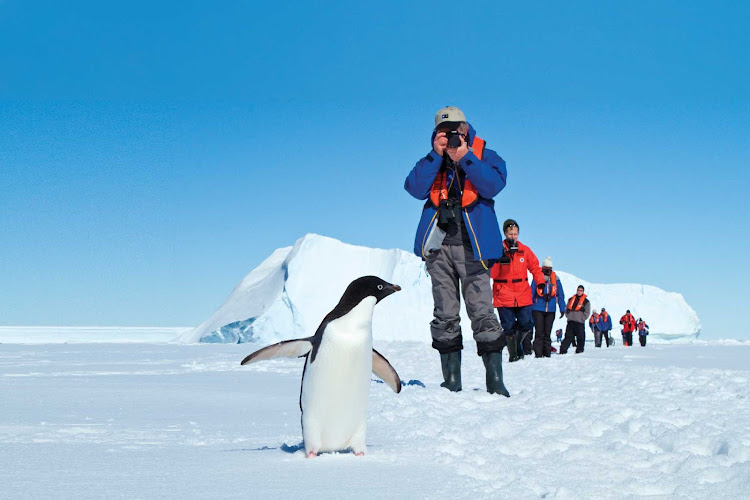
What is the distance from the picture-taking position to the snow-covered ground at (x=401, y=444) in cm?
180

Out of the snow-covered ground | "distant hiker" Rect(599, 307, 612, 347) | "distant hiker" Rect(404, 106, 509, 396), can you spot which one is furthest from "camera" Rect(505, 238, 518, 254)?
"distant hiker" Rect(599, 307, 612, 347)

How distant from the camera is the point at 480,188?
407 cm

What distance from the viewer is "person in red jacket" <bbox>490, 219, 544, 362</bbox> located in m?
8.11

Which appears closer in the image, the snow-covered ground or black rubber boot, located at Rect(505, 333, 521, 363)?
the snow-covered ground

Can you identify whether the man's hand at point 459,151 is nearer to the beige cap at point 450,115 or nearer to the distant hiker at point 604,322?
the beige cap at point 450,115

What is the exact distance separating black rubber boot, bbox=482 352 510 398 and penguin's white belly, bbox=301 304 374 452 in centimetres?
201

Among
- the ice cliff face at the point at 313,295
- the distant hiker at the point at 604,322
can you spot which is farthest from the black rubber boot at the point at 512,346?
the ice cliff face at the point at 313,295

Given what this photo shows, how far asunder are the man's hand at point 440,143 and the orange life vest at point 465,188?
0.51 ft

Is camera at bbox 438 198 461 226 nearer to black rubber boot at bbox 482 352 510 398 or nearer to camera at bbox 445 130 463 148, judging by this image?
camera at bbox 445 130 463 148

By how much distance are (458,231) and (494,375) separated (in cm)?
92

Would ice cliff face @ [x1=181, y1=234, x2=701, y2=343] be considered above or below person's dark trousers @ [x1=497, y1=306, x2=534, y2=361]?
above

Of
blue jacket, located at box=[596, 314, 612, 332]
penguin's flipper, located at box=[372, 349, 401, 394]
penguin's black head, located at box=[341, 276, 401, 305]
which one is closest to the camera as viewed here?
penguin's black head, located at box=[341, 276, 401, 305]

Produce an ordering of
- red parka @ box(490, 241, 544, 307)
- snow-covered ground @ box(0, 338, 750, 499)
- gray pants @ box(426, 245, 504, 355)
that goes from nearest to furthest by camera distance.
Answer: snow-covered ground @ box(0, 338, 750, 499)
gray pants @ box(426, 245, 504, 355)
red parka @ box(490, 241, 544, 307)

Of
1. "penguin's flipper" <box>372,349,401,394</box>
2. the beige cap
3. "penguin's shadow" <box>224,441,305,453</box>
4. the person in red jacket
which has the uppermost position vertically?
the beige cap
